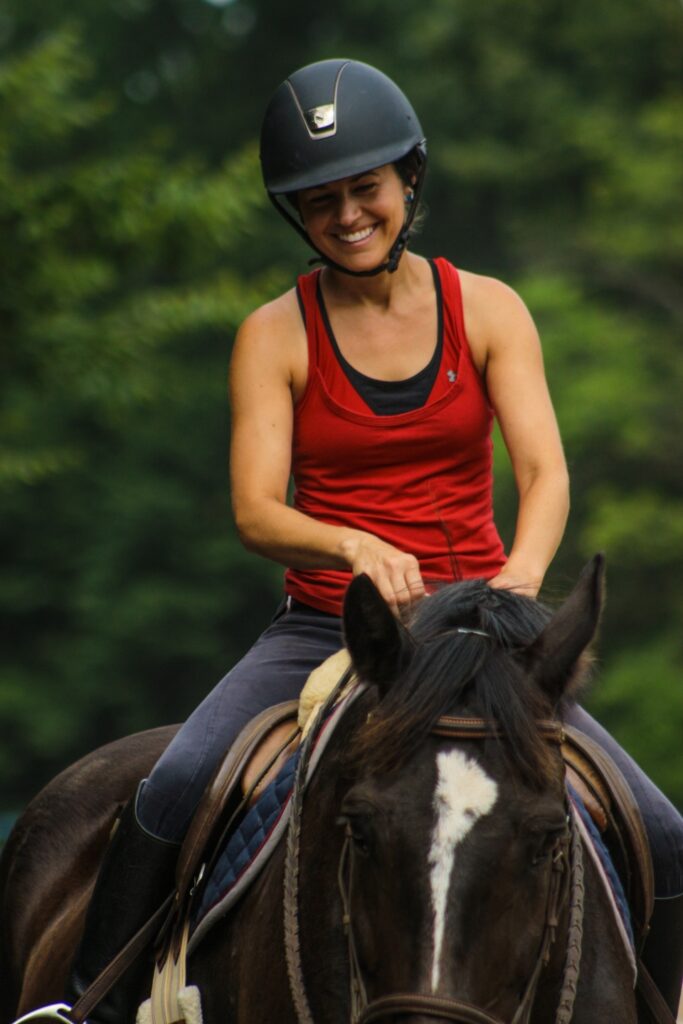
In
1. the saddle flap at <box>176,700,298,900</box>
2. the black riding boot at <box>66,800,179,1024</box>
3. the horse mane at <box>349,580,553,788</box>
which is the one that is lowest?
the black riding boot at <box>66,800,179,1024</box>

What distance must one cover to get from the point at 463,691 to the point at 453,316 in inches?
55.8

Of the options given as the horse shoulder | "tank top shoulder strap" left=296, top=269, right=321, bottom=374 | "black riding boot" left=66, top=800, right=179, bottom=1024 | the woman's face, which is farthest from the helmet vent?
the horse shoulder

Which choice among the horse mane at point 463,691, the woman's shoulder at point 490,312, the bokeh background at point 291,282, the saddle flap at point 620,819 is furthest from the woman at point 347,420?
the bokeh background at point 291,282

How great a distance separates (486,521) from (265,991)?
136 centimetres

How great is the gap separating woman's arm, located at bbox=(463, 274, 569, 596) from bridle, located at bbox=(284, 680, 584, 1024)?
774 mm

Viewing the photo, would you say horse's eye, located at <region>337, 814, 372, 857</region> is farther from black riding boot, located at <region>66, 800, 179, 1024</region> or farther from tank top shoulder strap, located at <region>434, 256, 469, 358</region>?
tank top shoulder strap, located at <region>434, 256, 469, 358</region>

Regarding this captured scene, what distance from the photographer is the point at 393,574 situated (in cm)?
361

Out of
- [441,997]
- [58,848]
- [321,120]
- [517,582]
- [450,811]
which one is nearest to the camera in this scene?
[441,997]

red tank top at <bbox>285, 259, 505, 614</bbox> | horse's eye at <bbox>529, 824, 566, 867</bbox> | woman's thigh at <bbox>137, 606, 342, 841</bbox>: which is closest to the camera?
horse's eye at <bbox>529, 824, 566, 867</bbox>

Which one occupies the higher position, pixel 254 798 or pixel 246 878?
pixel 254 798

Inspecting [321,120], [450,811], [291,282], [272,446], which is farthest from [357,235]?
[291,282]

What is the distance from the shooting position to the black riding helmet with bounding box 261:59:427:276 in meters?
4.41

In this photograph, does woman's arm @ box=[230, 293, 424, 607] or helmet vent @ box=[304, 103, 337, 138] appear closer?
woman's arm @ box=[230, 293, 424, 607]

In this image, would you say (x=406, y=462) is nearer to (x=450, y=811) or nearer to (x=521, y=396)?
(x=521, y=396)
